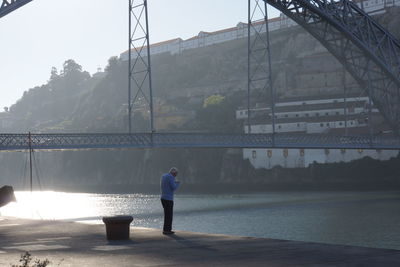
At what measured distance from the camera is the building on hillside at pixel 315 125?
77.4m

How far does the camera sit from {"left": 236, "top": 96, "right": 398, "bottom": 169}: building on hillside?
77.4 meters

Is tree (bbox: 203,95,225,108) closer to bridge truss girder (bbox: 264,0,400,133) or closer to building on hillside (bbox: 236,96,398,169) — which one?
building on hillside (bbox: 236,96,398,169)

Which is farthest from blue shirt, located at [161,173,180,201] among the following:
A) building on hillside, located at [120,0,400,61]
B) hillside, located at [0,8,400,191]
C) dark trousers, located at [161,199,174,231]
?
building on hillside, located at [120,0,400,61]

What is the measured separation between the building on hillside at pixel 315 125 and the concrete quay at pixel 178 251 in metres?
66.0

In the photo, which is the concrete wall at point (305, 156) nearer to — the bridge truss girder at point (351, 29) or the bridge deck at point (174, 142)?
the bridge deck at point (174, 142)

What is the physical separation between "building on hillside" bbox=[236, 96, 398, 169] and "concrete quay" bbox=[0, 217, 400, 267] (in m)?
66.0

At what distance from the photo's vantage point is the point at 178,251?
35.1ft

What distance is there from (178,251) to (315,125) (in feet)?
243

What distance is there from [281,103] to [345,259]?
84085 millimetres

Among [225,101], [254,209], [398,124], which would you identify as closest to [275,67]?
[225,101]

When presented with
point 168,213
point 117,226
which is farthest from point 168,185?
point 117,226

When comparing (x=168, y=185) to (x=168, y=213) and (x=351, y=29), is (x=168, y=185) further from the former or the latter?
(x=351, y=29)

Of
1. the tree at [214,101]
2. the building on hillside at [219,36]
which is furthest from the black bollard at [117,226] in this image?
the building on hillside at [219,36]

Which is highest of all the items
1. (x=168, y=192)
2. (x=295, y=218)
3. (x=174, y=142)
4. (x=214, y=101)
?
(x=214, y=101)
